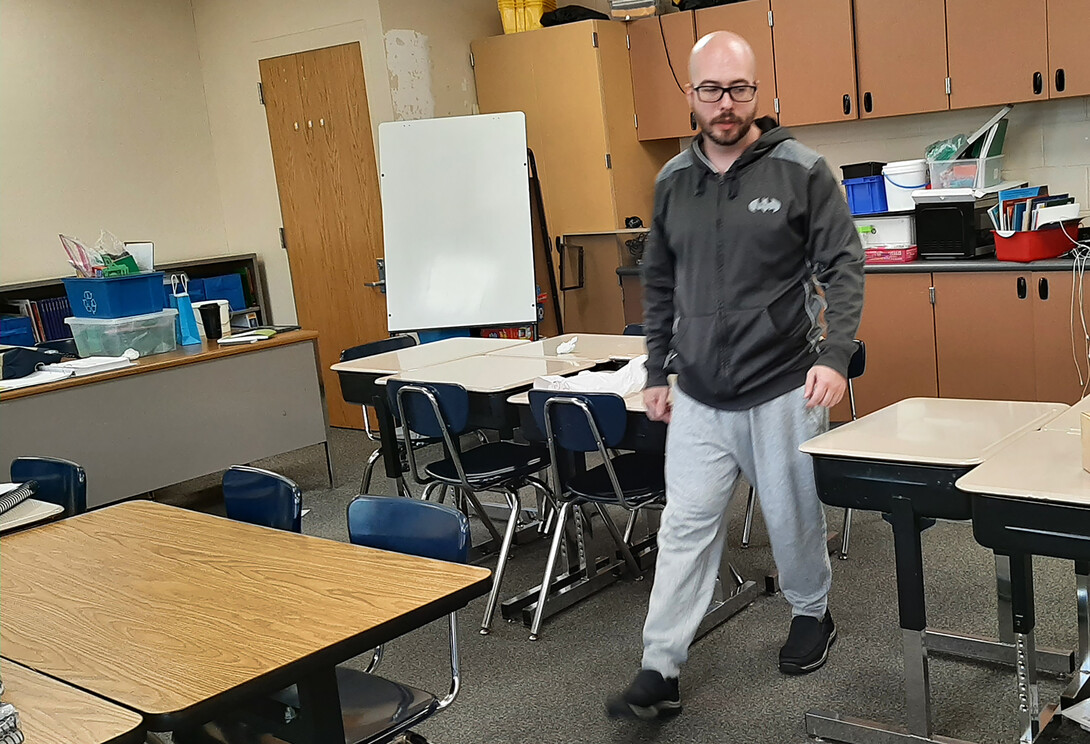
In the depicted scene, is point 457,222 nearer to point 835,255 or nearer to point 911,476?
point 835,255

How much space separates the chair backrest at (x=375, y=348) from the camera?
4.80 m

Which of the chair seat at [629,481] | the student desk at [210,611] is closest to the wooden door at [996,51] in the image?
the chair seat at [629,481]

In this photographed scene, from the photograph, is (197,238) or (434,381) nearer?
(434,381)

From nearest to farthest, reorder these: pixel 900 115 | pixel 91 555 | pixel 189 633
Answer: pixel 189 633 → pixel 91 555 → pixel 900 115

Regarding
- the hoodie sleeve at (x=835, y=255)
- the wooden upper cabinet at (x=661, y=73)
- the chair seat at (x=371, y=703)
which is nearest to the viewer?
the chair seat at (x=371, y=703)

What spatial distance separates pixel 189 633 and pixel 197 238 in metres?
5.87

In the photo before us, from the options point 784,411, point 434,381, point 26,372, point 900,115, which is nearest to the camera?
point 784,411

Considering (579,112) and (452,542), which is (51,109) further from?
(452,542)

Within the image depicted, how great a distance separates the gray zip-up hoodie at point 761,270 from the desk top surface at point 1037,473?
505mm

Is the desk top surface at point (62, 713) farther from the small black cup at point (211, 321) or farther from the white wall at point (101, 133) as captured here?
the white wall at point (101, 133)

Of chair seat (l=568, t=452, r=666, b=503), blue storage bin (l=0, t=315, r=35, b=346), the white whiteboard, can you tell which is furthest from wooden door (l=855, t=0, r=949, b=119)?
blue storage bin (l=0, t=315, r=35, b=346)

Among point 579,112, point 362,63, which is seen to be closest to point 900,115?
Answer: point 579,112

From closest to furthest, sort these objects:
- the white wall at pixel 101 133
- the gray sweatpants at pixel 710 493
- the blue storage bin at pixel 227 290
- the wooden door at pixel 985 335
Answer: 1. the gray sweatpants at pixel 710 493
2. the wooden door at pixel 985 335
3. the white wall at pixel 101 133
4. the blue storage bin at pixel 227 290

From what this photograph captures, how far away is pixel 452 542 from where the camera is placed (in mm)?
2307
